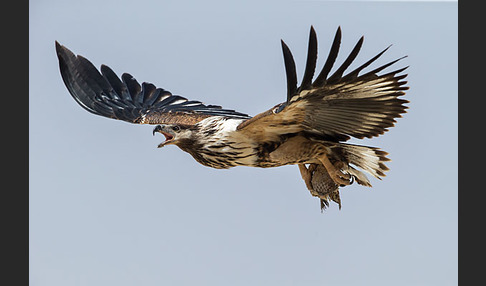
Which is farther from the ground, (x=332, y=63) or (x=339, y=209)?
(x=332, y=63)

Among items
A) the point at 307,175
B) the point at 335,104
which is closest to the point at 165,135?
the point at 307,175

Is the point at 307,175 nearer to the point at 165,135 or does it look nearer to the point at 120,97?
the point at 165,135

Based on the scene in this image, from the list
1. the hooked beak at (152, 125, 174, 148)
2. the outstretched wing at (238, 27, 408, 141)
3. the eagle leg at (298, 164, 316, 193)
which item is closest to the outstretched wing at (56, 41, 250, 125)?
the hooked beak at (152, 125, 174, 148)

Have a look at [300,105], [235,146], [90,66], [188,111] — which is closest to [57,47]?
[90,66]

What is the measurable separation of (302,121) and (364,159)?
704mm

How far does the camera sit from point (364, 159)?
5.40 metres

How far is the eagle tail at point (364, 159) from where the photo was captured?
536 centimetres

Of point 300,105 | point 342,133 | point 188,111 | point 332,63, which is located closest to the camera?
point 332,63

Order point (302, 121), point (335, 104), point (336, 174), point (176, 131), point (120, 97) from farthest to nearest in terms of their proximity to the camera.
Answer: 1. point (120, 97)
2. point (336, 174)
3. point (176, 131)
4. point (302, 121)
5. point (335, 104)

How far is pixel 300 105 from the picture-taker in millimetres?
4676

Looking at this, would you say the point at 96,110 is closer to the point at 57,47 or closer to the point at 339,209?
the point at 57,47

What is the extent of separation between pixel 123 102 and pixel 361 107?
2323mm

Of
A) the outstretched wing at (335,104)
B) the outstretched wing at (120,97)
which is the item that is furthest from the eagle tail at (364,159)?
the outstretched wing at (120,97)

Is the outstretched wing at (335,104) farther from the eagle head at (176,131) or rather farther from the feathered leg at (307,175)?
the feathered leg at (307,175)
